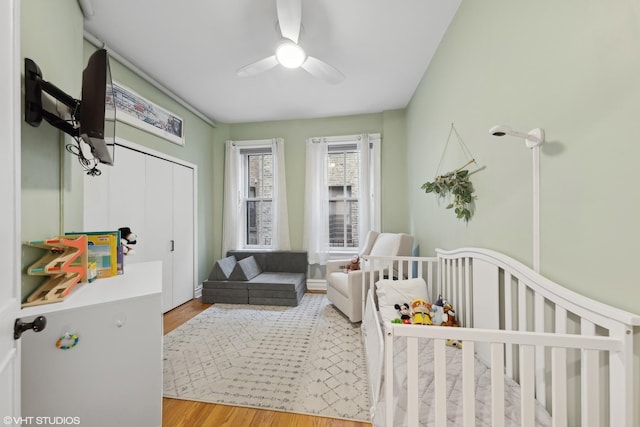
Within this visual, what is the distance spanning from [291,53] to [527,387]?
90.3 inches

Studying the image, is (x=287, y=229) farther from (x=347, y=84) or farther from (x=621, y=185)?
(x=621, y=185)

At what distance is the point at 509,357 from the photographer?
1.21 m

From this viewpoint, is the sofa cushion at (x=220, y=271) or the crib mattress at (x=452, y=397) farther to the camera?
the sofa cushion at (x=220, y=271)

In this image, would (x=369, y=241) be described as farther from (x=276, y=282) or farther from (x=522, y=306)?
(x=522, y=306)

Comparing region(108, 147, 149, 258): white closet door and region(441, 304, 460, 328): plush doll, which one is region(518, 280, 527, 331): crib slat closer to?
region(441, 304, 460, 328): plush doll

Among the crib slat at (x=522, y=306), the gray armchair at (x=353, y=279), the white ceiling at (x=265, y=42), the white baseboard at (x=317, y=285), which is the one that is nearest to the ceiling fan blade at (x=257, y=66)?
the white ceiling at (x=265, y=42)

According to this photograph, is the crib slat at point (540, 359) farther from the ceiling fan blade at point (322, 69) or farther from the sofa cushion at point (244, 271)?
the sofa cushion at point (244, 271)

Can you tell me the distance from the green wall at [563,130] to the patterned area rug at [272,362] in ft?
4.35

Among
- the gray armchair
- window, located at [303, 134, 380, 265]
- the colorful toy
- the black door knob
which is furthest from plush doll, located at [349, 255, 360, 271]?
the black door knob

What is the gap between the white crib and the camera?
2.34ft

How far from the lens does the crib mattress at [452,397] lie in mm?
937

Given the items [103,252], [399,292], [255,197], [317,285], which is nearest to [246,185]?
[255,197]

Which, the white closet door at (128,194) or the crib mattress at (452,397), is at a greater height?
the white closet door at (128,194)

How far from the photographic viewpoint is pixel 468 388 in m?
0.71
